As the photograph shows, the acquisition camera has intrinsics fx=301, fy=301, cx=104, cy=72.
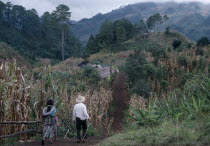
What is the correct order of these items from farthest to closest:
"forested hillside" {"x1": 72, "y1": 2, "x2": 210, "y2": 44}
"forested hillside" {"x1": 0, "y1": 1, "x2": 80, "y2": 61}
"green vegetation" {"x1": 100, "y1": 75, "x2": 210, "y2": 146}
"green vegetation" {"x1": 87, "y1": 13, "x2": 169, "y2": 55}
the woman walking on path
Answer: "forested hillside" {"x1": 72, "y1": 2, "x2": 210, "y2": 44} < "forested hillside" {"x1": 0, "y1": 1, "x2": 80, "y2": 61} < "green vegetation" {"x1": 87, "y1": 13, "x2": 169, "y2": 55} < the woman walking on path < "green vegetation" {"x1": 100, "y1": 75, "x2": 210, "y2": 146}

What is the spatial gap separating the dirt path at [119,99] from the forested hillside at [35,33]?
3392 centimetres

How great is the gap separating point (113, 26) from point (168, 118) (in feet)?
125

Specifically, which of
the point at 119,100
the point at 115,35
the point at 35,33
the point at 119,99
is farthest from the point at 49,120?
the point at 35,33

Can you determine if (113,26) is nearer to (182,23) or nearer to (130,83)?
(130,83)

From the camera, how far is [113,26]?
45531 millimetres

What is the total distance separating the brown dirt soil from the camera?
44.5ft

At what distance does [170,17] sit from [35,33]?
56.1 m

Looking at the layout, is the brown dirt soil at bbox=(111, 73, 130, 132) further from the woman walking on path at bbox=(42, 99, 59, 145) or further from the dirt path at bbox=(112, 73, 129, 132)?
the woman walking on path at bbox=(42, 99, 59, 145)

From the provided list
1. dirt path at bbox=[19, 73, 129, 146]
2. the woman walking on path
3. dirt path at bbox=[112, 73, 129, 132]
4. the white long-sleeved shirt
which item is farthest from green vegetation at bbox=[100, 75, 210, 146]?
dirt path at bbox=[112, 73, 129, 132]

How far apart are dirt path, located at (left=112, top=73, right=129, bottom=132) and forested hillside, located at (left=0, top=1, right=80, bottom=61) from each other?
33.9m

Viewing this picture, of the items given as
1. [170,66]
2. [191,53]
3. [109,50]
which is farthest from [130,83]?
[109,50]

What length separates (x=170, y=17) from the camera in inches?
4085

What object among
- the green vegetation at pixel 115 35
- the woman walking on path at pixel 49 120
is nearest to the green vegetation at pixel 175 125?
the woman walking on path at pixel 49 120

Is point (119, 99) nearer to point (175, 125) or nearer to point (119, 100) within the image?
point (119, 100)
